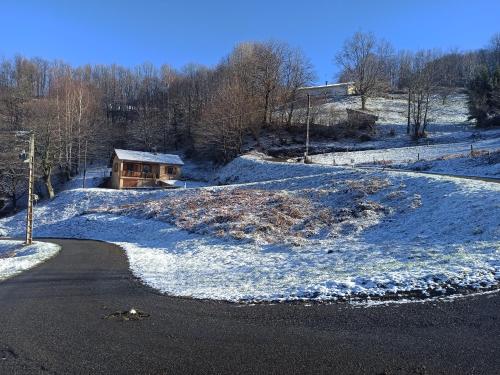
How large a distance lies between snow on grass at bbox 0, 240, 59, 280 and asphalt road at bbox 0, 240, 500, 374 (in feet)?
22.9

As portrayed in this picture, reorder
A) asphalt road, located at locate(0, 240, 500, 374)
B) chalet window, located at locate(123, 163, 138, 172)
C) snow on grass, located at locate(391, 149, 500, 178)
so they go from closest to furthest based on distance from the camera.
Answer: asphalt road, located at locate(0, 240, 500, 374) → snow on grass, located at locate(391, 149, 500, 178) → chalet window, located at locate(123, 163, 138, 172)

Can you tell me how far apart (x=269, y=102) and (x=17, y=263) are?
6016 cm

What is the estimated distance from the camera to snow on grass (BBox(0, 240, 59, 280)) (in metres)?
16.5

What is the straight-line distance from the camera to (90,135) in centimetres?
7081

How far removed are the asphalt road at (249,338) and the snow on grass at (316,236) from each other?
1.12 metres

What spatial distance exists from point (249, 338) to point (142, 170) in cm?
5297

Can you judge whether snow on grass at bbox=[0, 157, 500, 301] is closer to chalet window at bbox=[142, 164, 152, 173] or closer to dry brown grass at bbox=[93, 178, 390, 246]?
dry brown grass at bbox=[93, 178, 390, 246]

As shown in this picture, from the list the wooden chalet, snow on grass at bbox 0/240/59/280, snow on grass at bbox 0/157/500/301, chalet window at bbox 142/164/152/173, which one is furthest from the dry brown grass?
chalet window at bbox 142/164/152/173

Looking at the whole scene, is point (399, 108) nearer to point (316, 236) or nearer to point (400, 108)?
point (400, 108)

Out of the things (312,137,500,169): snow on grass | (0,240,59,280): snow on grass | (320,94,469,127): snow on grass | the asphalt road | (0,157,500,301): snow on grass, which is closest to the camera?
the asphalt road

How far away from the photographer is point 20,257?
66.8ft

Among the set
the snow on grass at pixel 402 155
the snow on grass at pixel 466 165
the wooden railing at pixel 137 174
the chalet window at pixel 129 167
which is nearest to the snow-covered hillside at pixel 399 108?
the snow on grass at pixel 402 155

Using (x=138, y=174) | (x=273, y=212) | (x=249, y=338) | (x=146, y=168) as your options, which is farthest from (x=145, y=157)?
(x=249, y=338)

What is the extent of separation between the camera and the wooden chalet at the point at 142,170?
184 feet
